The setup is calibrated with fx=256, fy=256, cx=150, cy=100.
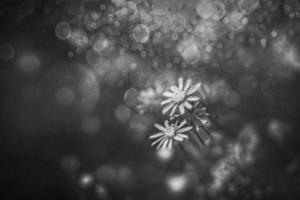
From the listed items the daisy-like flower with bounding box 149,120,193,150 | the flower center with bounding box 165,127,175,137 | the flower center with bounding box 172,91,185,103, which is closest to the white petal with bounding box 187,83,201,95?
the flower center with bounding box 172,91,185,103

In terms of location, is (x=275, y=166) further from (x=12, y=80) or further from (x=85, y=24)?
(x=12, y=80)

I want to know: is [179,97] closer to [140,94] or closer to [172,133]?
[172,133]

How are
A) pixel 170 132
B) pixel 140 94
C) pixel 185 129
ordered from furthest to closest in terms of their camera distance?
pixel 140 94 < pixel 170 132 < pixel 185 129

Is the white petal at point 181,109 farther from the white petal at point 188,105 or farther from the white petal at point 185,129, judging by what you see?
the white petal at point 185,129

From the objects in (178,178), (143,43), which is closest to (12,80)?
(143,43)

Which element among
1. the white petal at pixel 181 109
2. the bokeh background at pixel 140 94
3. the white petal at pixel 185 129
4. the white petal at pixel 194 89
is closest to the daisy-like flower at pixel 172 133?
the white petal at pixel 185 129

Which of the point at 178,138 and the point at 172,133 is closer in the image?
the point at 178,138

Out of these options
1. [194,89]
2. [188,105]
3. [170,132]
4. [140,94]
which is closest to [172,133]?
[170,132]
